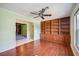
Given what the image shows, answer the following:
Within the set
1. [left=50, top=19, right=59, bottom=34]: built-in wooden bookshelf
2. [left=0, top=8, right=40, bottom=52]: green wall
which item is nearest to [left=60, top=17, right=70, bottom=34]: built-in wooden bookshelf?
[left=50, top=19, right=59, bottom=34]: built-in wooden bookshelf

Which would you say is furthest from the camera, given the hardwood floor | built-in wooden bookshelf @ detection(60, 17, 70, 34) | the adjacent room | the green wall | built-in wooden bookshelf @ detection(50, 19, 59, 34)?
built-in wooden bookshelf @ detection(50, 19, 59, 34)

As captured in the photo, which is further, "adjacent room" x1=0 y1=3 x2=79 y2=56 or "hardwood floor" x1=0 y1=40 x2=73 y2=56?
"adjacent room" x1=0 y1=3 x2=79 y2=56

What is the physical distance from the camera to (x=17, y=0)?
155 cm

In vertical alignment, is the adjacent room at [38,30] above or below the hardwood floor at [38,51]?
above

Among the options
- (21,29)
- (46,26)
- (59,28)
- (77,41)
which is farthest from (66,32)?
(21,29)

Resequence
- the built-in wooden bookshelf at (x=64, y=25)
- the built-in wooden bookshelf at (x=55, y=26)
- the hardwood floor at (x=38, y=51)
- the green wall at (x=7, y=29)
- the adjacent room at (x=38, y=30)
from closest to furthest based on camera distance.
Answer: the hardwood floor at (x=38, y=51), the green wall at (x=7, y=29), the adjacent room at (x=38, y=30), the built-in wooden bookshelf at (x=64, y=25), the built-in wooden bookshelf at (x=55, y=26)

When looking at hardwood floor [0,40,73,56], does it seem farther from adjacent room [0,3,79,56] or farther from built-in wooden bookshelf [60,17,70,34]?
built-in wooden bookshelf [60,17,70,34]

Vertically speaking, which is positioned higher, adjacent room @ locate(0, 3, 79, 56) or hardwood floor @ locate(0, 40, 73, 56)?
adjacent room @ locate(0, 3, 79, 56)

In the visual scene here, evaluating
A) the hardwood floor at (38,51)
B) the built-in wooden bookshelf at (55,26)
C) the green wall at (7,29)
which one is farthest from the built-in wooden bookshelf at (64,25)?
the green wall at (7,29)

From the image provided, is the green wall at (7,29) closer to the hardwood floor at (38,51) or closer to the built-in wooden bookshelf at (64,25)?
the hardwood floor at (38,51)

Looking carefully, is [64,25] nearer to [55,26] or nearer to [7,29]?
[55,26]

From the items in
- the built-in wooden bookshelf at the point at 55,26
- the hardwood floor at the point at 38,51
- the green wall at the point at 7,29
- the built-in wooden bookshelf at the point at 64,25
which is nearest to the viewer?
the hardwood floor at the point at 38,51

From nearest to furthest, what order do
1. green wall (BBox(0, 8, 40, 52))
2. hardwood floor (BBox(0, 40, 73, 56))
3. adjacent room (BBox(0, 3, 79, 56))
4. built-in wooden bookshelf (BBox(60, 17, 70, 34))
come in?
hardwood floor (BBox(0, 40, 73, 56))
green wall (BBox(0, 8, 40, 52))
adjacent room (BBox(0, 3, 79, 56))
built-in wooden bookshelf (BBox(60, 17, 70, 34))

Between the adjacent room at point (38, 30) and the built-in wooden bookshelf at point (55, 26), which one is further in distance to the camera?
the built-in wooden bookshelf at point (55, 26)
